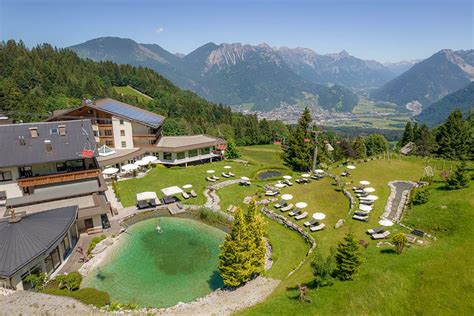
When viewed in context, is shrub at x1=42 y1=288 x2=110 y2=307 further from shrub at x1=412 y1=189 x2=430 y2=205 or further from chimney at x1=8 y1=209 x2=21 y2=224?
shrub at x1=412 y1=189 x2=430 y2=205

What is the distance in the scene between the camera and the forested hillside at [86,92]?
10656 cm

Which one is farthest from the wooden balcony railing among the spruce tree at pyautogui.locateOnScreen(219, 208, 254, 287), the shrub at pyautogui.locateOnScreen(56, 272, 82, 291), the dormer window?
the spruce tree at pyautogui.locateOnScreen(219, 208, 254, 287)

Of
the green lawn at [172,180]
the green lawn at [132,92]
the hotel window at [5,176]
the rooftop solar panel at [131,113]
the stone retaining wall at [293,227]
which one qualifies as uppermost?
the green lawn at [132,92]

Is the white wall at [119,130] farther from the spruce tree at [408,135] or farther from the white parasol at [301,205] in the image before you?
the spruce tree at [408,135]

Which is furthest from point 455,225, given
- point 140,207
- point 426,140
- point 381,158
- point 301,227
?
point 426,140

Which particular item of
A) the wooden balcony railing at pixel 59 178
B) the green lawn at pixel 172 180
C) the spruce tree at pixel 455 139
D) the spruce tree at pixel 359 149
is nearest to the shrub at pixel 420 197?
the green lawn at pixel 172 180

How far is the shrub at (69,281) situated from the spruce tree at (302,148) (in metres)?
52.4

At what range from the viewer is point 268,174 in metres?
64.5

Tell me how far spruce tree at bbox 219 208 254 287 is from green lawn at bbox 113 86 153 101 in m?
144

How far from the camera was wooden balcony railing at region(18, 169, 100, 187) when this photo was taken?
37.7 meters

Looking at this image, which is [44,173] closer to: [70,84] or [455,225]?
[455,225]

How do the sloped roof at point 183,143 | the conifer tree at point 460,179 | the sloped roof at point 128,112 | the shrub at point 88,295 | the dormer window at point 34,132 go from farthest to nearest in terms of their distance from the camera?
the sloped roof at point 183,143 < the sloped roof at point 128,112 < the conifer tree at point 460,179 < the dormer window at point 34,132 < the shrub at point 88,295

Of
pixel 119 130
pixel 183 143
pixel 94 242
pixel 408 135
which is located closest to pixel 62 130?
pixel 94 242

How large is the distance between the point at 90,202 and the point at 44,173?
7665mm
